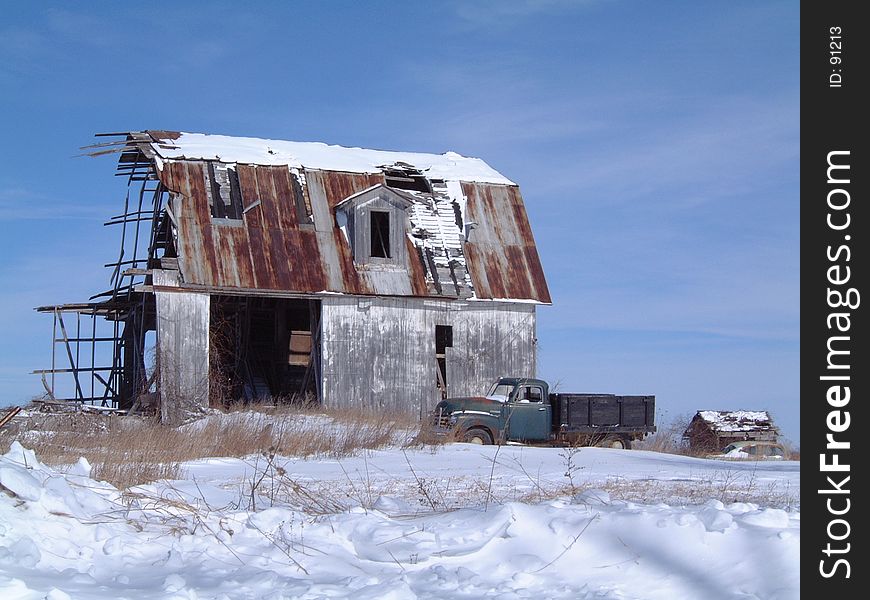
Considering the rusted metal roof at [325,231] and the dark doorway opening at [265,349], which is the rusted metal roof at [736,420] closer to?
the rusted metal roof at [325,231]

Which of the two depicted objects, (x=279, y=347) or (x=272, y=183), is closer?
(x=272, y=183)

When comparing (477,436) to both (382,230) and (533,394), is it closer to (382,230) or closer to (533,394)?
(533,394)

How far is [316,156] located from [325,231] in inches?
157

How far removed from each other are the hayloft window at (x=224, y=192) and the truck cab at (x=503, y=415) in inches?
368

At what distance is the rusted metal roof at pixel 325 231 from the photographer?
2717 centimetres

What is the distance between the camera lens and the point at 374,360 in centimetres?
2878

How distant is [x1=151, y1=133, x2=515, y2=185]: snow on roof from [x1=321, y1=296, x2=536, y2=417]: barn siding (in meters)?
4.66

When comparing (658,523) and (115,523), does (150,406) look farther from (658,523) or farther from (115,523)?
(658,523)

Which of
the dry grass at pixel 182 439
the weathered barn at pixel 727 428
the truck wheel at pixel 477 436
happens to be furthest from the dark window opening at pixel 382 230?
the weathered barn at pixel 727 428

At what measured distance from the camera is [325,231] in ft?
94.6

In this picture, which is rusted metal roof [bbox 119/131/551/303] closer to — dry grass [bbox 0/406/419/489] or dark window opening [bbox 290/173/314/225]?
dark window opening [bbox 290/173/314/225]
